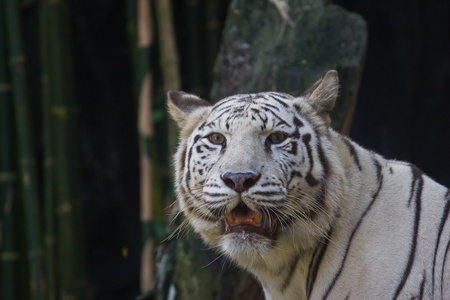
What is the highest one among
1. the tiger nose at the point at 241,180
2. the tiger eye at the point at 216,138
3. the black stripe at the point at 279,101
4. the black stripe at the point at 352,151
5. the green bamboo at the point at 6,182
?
the black stripe at the point at 279,101

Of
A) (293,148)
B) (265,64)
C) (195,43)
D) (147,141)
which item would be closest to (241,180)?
(293,148)

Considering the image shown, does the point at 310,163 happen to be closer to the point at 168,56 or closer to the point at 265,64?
the point at 265,64

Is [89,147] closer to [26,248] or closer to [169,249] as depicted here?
[26,248]

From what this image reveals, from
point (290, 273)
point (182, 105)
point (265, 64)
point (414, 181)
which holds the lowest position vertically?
point (290, 273)

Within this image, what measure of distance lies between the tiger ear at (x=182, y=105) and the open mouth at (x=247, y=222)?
1.93ft

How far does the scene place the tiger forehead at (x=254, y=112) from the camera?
8.05 feet

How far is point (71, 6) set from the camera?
6.64 m

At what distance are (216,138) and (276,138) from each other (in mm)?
233

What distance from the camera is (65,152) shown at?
17.0 feet

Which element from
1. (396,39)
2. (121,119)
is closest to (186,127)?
(396,39)

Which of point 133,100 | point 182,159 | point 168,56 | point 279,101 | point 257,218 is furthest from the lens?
point 133,100

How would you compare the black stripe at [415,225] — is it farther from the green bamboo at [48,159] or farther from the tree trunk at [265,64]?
the green bamboo at [48,159]

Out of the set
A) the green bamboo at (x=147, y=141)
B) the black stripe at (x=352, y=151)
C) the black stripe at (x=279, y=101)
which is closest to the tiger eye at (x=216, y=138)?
the black stripe at (x=279, y=101)

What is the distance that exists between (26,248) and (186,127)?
10.9 ft
